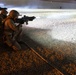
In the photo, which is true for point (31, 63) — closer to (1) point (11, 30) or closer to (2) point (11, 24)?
(2) point (11, 24)

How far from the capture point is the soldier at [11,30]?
703 centimetres

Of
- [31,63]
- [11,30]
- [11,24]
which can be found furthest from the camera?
[11,30]

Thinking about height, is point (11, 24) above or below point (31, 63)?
above

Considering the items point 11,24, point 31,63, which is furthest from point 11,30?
point 31,63

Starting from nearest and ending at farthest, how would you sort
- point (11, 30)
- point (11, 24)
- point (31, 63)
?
point (31, 63) → point (11, 24) → point (11, 30)

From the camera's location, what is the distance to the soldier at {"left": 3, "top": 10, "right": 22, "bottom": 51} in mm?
7027

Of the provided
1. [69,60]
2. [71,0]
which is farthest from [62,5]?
[69,60]

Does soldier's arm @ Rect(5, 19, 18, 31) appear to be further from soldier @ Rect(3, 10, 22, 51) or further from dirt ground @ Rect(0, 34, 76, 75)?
dirt ground @ Rect(0, 34, 76, 75)

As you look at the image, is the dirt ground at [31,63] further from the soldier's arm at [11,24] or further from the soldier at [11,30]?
the soldier's arm at [11,24]

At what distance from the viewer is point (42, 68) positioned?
5.71 m

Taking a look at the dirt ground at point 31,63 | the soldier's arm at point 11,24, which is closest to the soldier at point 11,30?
the soldier's arm at point 11,24

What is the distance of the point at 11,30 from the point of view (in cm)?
738

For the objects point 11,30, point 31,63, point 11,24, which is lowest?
point 31,63

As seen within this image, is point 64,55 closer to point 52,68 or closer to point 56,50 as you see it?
point 56,50
